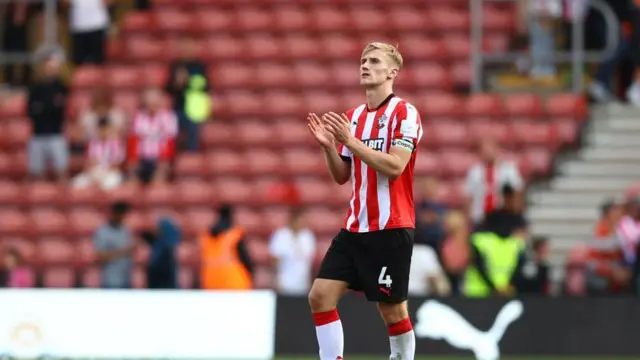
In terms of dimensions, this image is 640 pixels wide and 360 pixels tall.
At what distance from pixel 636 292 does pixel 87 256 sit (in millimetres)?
6494

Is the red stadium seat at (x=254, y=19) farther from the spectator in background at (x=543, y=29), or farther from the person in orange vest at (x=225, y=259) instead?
the person in orange vest at (x=225, y=259)

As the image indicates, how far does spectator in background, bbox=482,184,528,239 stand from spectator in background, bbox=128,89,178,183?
189 inches

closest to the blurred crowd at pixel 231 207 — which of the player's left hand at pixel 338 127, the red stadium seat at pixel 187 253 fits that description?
the red stadium seat at pixel 187 253

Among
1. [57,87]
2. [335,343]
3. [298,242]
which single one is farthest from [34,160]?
[335,343]

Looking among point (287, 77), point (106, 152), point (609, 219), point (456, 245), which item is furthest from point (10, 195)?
point (609, 219)

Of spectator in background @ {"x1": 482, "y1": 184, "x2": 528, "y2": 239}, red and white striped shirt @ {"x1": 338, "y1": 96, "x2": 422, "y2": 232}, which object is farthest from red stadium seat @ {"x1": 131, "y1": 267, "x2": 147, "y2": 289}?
red and white striped shirt @ {"x1": 338, "y1": 96, "x2": 422, "y2": 232}

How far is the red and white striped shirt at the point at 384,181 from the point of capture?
888 cm

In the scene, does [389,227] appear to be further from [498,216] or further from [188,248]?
[188,248]

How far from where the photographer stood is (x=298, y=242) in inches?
642

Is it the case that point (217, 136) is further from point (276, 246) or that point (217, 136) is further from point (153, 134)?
point (276, 246)

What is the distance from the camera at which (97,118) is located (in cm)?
1873

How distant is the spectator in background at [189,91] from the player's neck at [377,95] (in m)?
10.0

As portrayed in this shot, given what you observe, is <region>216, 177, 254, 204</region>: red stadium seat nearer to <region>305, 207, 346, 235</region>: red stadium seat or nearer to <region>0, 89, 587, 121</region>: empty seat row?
<region>305, 207, 346, 235</region>: red stadium seat

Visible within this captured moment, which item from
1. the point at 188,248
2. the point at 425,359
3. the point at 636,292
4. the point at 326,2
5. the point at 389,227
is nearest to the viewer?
the point at 389,227
